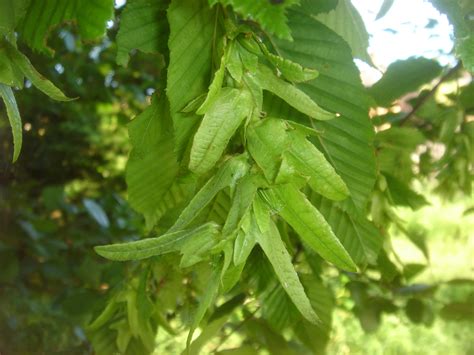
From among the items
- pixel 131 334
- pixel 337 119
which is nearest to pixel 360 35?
pixel 337 119

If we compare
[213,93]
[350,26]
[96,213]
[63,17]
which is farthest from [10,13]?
[96,213]

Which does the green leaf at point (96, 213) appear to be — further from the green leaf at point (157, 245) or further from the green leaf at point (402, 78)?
the green leaf at point (157, 245)

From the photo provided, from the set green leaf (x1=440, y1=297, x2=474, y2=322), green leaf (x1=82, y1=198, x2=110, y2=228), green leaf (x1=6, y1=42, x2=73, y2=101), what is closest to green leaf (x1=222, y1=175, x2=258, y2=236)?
green leaf (x1=6, y1=42, x2=73, y2=101)

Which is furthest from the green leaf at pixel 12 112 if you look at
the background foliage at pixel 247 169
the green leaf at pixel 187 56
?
the green leaf at pixel 187 56

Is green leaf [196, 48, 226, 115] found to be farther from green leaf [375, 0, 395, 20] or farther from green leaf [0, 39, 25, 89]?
green leaf [375, 0, 395, 20]

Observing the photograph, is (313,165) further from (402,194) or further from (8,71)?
(402,194)

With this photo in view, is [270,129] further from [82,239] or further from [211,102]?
[82,239]
